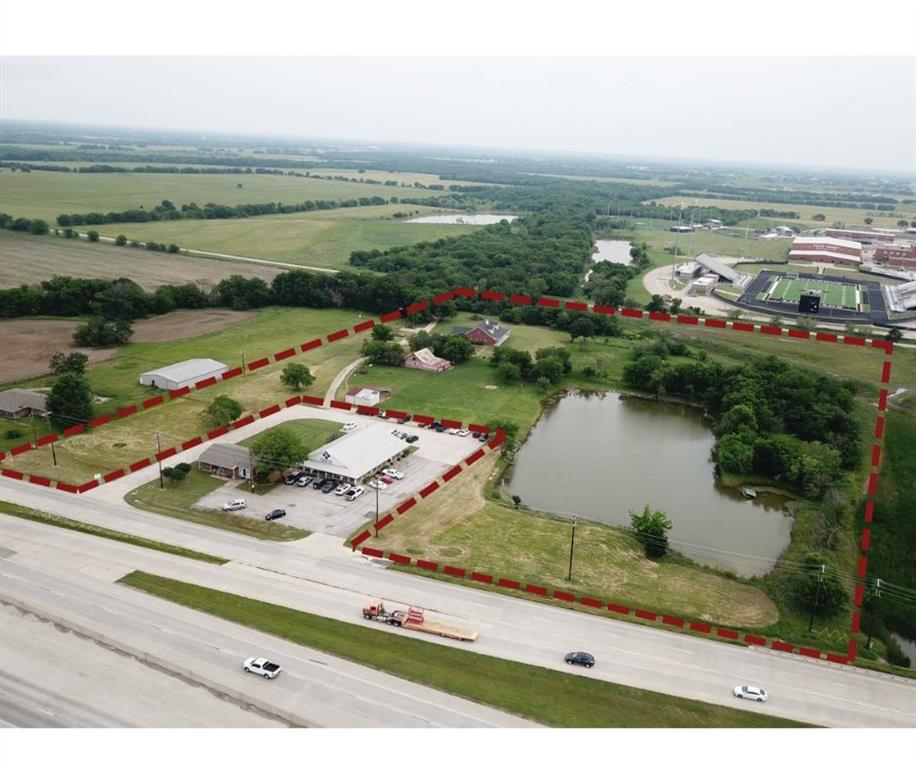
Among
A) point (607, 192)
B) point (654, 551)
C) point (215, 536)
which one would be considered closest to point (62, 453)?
point (215, 536)

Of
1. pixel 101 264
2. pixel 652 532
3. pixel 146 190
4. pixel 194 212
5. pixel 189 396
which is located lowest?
pixel 652 532

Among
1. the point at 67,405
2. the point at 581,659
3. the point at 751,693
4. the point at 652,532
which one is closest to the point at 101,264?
the point at 67,405

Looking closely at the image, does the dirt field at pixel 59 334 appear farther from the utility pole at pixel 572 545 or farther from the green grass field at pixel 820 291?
the green grass field at pixel 820 291

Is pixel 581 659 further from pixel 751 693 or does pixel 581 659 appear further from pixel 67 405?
pixel 67 405

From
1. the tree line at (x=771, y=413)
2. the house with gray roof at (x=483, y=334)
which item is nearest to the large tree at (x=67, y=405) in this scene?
the house with gray roof at (x=483, y=334)

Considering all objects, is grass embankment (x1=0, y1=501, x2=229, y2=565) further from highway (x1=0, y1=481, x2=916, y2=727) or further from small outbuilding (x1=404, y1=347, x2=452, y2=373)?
small outbuilding (x1=404, y1=347, x2=452, y2=373)

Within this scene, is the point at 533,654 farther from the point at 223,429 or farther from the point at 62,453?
the point at 62,453
